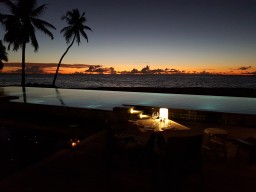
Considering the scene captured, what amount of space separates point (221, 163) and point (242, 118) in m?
3.04

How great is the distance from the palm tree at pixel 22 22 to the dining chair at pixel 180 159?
19.9 meters

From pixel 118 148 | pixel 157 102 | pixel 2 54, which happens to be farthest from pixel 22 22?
pixel 118 148

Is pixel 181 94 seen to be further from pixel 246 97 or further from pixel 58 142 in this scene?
pixel 58 142

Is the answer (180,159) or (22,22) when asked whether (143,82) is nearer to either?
(22,22)

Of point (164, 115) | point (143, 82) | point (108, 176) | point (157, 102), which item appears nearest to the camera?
point (108, 176)

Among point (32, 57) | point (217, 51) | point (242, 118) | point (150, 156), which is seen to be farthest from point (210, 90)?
point (32, 57)

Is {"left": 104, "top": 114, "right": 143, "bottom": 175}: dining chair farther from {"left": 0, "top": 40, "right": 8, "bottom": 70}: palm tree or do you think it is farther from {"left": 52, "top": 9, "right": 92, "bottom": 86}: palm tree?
{"left": 0, "top": 40, "right": 8, "bottom": 70}: palm tree

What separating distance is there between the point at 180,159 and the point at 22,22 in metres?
20.9

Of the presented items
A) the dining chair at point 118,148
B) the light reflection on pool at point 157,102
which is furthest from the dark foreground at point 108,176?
the light reflection on pool at point 157,102

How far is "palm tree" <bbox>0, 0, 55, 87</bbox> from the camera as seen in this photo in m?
19.4

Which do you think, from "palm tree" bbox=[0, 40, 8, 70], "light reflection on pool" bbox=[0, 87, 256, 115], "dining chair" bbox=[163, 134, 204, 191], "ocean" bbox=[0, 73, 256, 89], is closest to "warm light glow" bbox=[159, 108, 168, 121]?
"dining chair" bbox=[163, 134, 204, 191]

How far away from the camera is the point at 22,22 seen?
2005 centimetres

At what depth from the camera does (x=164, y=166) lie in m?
3.37

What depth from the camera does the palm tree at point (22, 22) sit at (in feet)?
63.7
